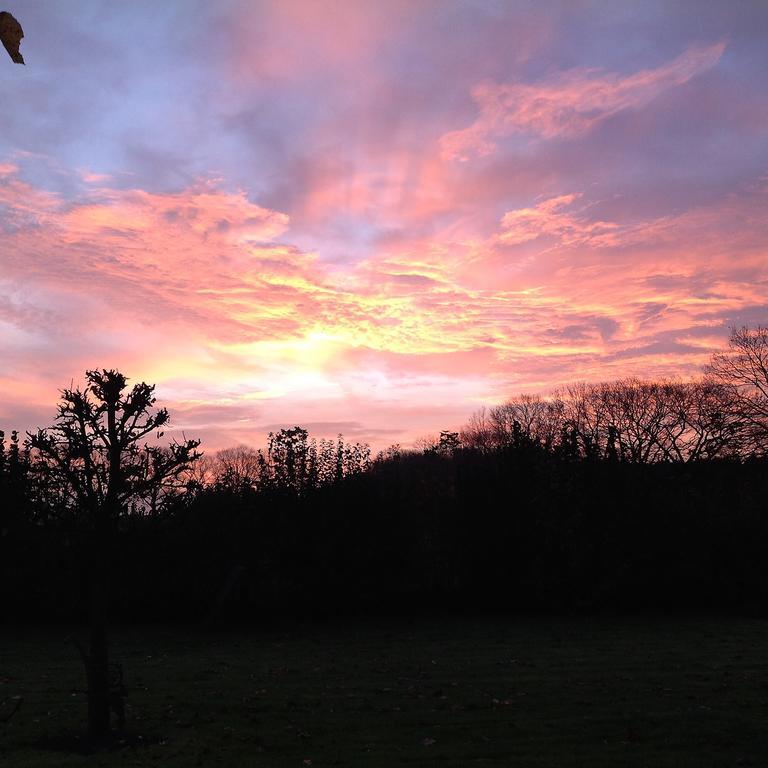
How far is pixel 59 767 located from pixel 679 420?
2160 inches

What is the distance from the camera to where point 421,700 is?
1425 centimetres

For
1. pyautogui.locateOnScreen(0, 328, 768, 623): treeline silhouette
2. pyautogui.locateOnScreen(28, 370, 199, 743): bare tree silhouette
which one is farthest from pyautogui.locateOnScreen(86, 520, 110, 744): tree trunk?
pyautogui.locateOnScreen(0, 328, 768, 623): treeline silhouette

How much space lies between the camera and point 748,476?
35.4 metres

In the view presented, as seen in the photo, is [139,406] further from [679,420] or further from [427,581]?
[679,420]

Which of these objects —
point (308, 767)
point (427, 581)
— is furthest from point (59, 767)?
point (427, 581)

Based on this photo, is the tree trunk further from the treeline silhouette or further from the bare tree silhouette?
the treeline silhouette

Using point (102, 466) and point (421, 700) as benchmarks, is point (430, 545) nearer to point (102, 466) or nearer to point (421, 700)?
point (421, 700)

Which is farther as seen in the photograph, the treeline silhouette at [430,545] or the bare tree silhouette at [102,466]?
the treeline silhouette at [430,545]

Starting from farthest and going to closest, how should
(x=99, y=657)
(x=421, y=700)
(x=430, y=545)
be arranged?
(x=430, y=545)
(x=421, y=700)
(x=99, y=657)

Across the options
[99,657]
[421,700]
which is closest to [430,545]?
[421,700]

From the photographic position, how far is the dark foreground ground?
10.7m

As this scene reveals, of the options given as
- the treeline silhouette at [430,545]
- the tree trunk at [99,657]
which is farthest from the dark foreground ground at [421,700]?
the treeline silhouette at [430,545]

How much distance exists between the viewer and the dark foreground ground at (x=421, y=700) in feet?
35.0

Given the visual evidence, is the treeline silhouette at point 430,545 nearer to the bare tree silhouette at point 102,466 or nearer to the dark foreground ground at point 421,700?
the dark foreground ground at point 421,700
